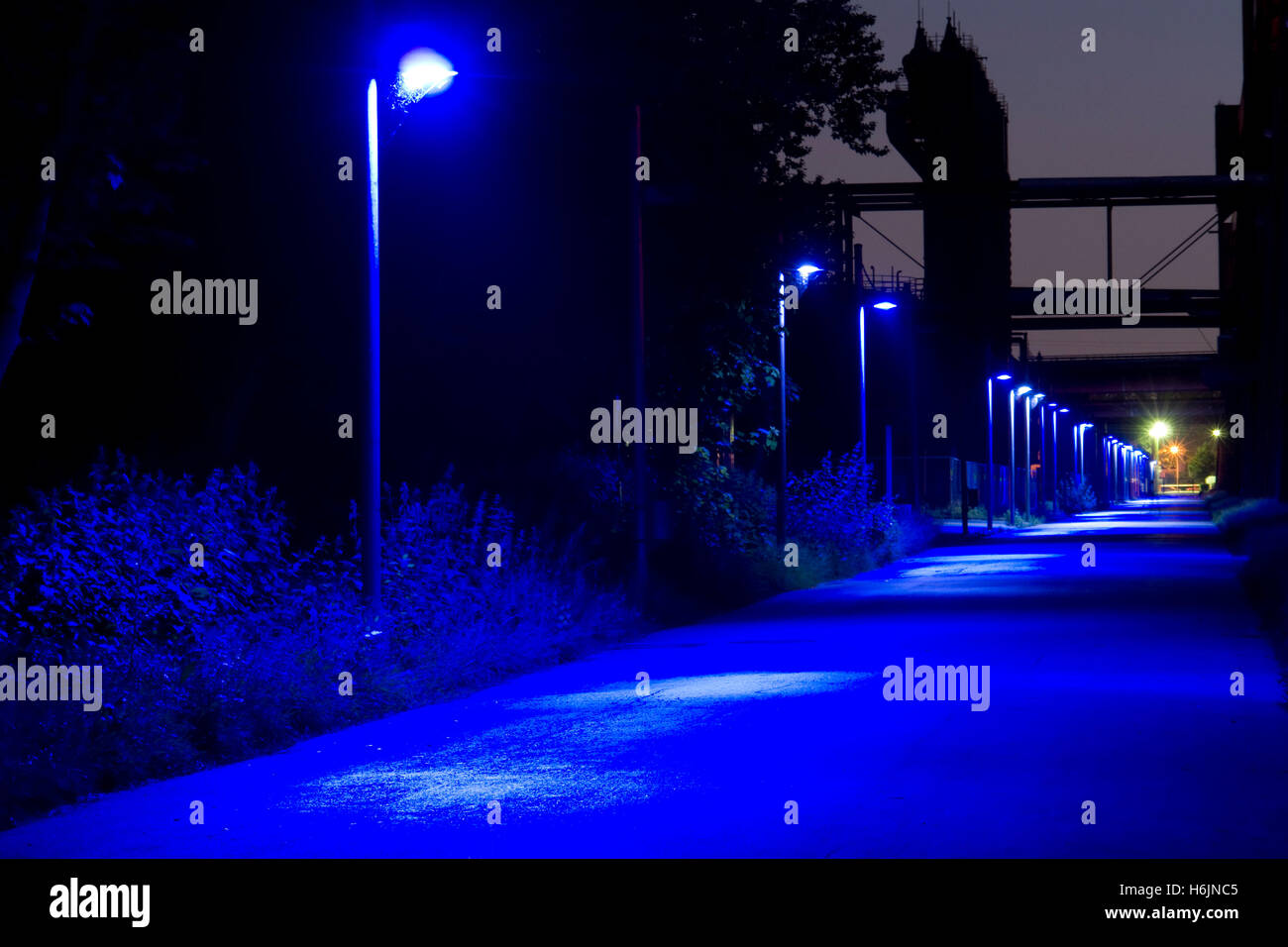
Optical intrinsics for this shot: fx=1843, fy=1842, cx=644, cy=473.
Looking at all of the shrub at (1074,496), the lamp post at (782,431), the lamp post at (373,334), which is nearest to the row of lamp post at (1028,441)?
the shrub at (1074,496)

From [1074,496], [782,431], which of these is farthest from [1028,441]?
Answer: [782,431]

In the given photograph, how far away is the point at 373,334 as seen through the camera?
1543cm

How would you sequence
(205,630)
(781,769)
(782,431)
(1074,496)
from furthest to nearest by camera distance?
(1074,496) < (782,431) < (205,630) < (781,769)

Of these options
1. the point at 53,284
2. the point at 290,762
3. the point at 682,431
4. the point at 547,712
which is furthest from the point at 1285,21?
the point at 290,762

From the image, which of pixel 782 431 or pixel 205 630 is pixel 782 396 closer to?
pixel 782 431

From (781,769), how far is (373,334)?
6601mm

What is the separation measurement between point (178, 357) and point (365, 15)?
9412mm

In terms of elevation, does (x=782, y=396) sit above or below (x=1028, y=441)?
below

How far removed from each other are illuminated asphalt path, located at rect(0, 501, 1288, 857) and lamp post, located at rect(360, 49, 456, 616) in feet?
4.80

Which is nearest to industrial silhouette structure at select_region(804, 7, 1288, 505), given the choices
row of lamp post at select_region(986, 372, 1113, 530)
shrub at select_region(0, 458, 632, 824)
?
row of lamp post at select_region(986, 372, 1113, 530)

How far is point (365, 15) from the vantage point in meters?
15.2

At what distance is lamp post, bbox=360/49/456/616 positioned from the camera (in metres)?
14.8

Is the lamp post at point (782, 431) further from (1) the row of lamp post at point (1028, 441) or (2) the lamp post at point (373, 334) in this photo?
(1) the row of lamp post at point (1028, 441)

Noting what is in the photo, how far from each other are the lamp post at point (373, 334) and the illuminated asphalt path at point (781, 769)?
1463mm
